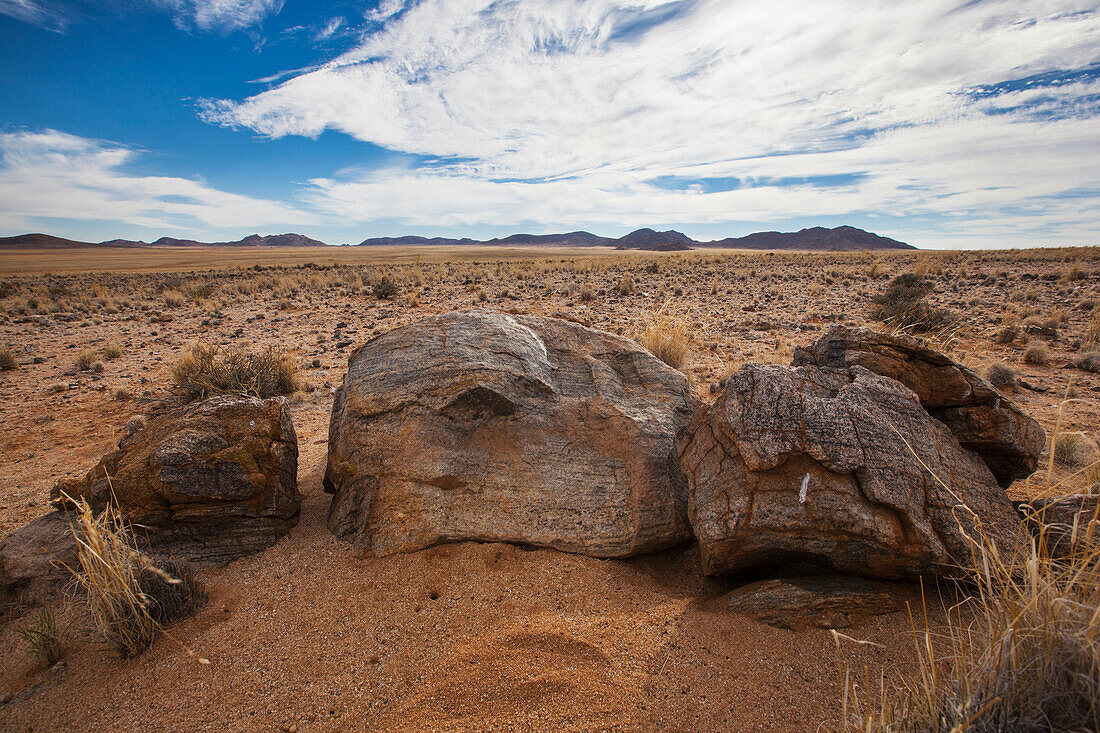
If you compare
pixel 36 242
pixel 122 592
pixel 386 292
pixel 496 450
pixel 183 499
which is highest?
pixel 36 242

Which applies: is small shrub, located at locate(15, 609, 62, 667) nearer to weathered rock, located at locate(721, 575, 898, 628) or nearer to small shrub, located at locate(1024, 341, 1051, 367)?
weathered rock, located at locate(721, 575, 898, 628)

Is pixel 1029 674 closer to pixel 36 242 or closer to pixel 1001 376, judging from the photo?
pixel 1001 376

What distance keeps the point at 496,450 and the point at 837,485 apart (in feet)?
8.09

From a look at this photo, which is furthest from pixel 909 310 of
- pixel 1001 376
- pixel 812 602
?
pixel 812 602

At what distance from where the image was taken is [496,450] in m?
4.10

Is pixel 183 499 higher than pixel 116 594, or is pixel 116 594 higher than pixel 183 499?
pixel 183 499

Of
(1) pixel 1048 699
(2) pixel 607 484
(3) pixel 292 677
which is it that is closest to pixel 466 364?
(2) pixel 607 484

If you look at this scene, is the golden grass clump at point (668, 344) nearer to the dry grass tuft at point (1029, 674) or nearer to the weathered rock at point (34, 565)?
the dry grass tuft at point (1029, 674)

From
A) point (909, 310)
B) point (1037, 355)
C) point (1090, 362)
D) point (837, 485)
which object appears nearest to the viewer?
point (837, 485)

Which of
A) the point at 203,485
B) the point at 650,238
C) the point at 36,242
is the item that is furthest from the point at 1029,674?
the point at 36,242

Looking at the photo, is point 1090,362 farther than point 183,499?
Yes

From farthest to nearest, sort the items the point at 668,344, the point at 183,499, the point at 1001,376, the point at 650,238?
1. the point at 650,238
2. the point at 668,344
3. the point at 1001,376
4. the point at 183,499

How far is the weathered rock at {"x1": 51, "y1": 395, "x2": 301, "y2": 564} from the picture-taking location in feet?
11.9

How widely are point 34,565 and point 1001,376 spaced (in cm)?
1116
